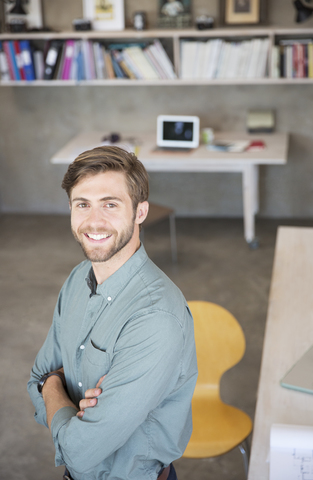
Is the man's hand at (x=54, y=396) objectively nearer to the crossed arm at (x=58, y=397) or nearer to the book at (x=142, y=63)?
the crossed arm at (x=58, y=397)

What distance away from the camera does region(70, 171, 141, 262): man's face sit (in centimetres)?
135

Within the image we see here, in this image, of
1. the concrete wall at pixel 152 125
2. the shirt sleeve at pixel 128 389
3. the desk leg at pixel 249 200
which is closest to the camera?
the shirt sleeve at pixel 128 389

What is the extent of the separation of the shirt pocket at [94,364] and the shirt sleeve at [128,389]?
62 mm

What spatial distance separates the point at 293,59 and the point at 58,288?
8.77 ft

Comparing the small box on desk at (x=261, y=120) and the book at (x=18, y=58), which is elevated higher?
the book at (x=18, y=58)

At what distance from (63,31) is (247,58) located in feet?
5.56

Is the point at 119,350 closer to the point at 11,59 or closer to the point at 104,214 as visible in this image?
the point at 104,214

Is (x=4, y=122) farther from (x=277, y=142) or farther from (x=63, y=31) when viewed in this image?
(x=277, y=142)

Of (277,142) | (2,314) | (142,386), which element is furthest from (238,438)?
(277,142)

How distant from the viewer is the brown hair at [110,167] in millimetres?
1349

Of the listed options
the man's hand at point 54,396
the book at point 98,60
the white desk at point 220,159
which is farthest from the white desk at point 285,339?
the book at point 98,60

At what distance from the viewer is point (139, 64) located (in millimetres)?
4664

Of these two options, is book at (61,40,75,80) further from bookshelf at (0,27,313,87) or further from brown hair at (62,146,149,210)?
brown hair at (62,146,149,210)

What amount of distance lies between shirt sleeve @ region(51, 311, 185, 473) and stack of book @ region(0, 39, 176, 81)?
3782mm
